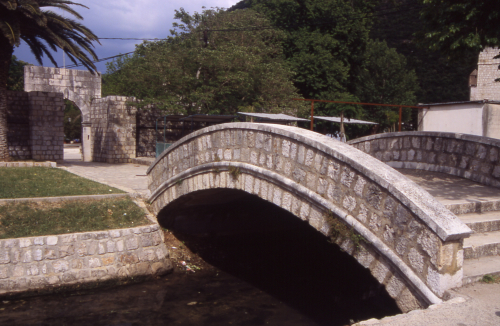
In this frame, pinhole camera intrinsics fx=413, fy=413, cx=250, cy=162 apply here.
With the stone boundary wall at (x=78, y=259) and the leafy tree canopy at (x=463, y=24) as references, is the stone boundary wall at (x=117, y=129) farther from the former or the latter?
the leafy tree canopy at (x=463, y=24)

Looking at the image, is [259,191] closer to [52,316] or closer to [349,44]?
[52,316]

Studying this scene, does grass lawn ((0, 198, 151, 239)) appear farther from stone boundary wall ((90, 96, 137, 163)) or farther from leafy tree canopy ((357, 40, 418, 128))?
leafy tree canopy ((357, 40, 418, 128))

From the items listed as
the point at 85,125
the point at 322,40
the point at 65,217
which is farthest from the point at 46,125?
the point at 322,40

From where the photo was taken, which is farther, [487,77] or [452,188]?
[487,77]

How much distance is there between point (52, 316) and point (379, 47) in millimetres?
30789

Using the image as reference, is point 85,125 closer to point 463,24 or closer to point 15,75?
point 15,75

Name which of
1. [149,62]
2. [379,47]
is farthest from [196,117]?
[379,47]

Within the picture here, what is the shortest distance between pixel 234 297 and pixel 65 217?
131 inches

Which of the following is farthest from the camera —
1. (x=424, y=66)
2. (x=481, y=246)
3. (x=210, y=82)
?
(x=424, y=66)

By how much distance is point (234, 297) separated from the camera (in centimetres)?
678

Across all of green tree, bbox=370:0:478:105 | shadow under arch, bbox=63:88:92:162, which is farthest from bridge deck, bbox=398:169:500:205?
green tree, bbox=370:0:478:105

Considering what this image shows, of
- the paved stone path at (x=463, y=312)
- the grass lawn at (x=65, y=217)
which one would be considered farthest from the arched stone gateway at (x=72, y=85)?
the paved stone path at (x=463, y=312)

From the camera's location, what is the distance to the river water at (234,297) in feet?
19.3

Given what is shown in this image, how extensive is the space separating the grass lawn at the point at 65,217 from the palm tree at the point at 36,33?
610 cm
